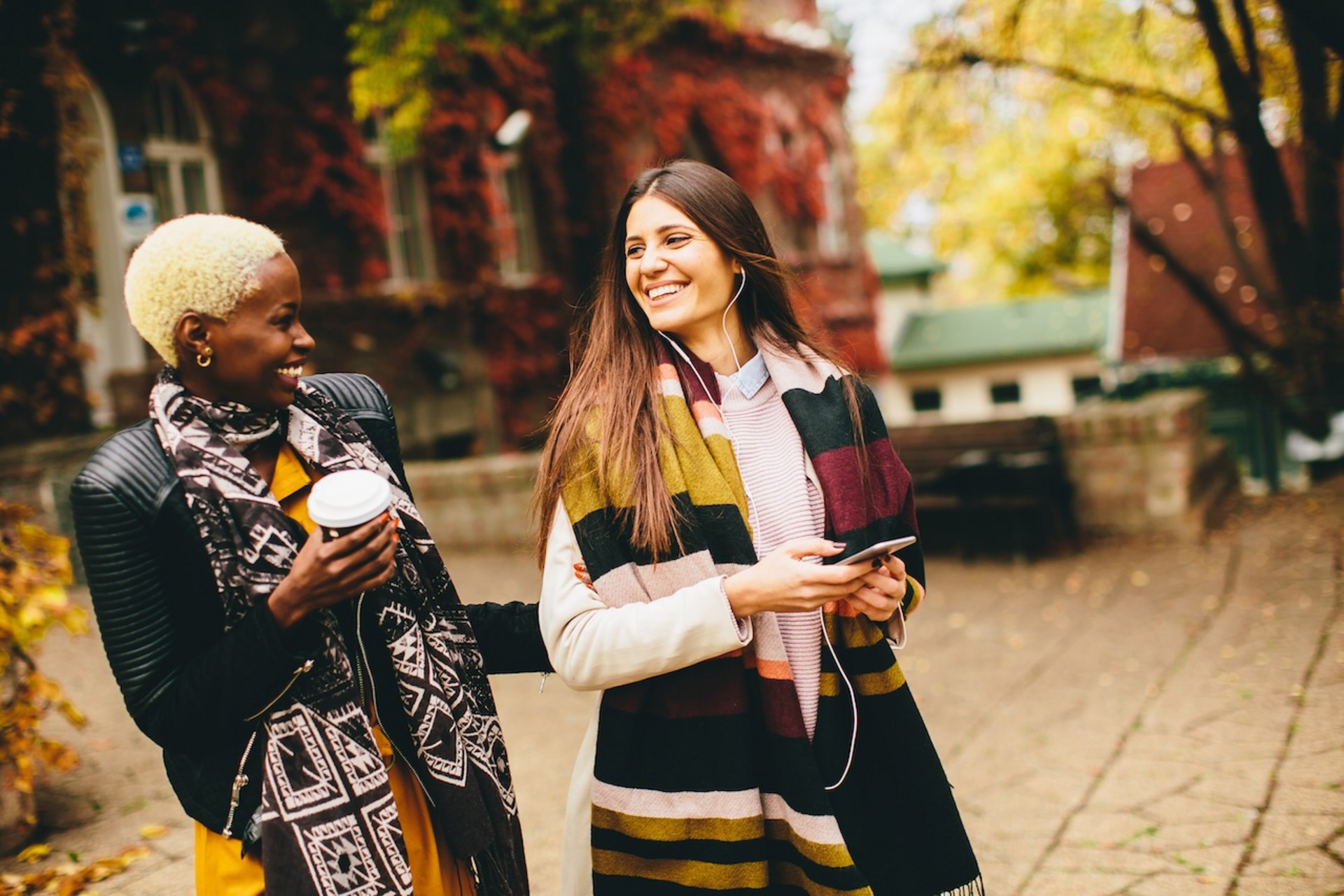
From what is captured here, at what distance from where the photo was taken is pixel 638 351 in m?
2.22

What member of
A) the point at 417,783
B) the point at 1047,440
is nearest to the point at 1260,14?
the point at 1047,440

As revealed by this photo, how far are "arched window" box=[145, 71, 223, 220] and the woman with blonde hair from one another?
9929 millimetres

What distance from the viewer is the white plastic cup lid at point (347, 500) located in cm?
168

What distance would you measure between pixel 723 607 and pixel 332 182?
11.2m

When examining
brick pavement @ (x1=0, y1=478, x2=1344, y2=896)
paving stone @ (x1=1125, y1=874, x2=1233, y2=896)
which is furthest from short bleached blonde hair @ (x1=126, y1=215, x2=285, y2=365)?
paving stone @ (x1=1125, y1=874, x2=1233, y2=896)

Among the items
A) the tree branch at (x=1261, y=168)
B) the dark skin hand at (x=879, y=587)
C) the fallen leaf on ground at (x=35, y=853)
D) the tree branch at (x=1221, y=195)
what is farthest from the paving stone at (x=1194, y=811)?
the tree branch at (x=1221, y=195)

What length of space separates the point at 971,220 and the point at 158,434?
28.7 meters

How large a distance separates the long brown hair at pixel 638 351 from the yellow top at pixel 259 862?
474 mm

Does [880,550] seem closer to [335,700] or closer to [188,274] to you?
[335,700]

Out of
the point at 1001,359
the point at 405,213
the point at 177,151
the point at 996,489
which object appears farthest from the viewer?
the point at 1001,359

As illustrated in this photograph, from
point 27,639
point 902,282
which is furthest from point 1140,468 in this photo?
point 902,282

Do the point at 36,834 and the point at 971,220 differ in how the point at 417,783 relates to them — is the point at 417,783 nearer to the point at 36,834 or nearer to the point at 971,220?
the point at 36,834

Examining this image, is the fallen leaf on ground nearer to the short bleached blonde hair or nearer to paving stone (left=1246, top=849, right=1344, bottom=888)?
the short bleached blonde hair

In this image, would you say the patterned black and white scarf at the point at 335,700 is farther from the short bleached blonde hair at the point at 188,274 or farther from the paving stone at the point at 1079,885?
the paving stone at the point at 1079,885
